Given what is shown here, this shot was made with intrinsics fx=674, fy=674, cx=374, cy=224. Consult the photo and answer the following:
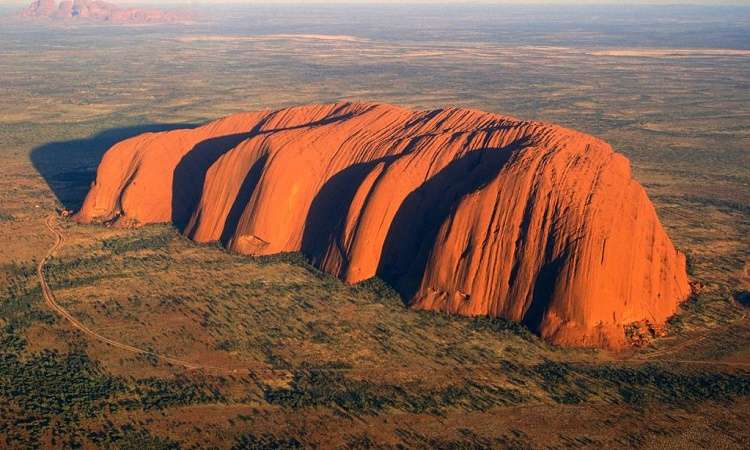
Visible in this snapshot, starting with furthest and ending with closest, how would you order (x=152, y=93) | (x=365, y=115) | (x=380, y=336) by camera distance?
(x=152, y=93) → (x=365, y=115) → (x=380, y=336)

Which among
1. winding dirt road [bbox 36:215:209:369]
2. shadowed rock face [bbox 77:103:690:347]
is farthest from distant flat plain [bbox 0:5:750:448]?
shadowed rock face [bbox 77:103:690:347]

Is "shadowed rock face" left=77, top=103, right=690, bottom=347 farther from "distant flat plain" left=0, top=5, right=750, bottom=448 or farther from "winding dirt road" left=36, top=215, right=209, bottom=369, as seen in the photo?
"winding dirt road" left=36, top=215, right=209, bottom=369

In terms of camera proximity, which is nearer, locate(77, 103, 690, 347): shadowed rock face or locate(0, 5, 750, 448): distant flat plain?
locate(0, 5, 750, 448): distant flat plain

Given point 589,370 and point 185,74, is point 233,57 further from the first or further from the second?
point 589,370

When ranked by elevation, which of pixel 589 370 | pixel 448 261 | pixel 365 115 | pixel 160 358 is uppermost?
pixel 365 115

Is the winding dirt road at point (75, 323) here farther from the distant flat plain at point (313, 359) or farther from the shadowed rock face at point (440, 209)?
the shadowed rock face at point (440, 209)

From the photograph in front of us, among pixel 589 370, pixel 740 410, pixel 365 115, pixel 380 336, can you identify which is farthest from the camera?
pixel 365 115

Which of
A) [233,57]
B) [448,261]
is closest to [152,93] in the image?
[233,57]

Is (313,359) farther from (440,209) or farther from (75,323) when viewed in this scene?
(75,323)

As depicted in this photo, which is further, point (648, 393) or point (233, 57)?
point (233, 57)
